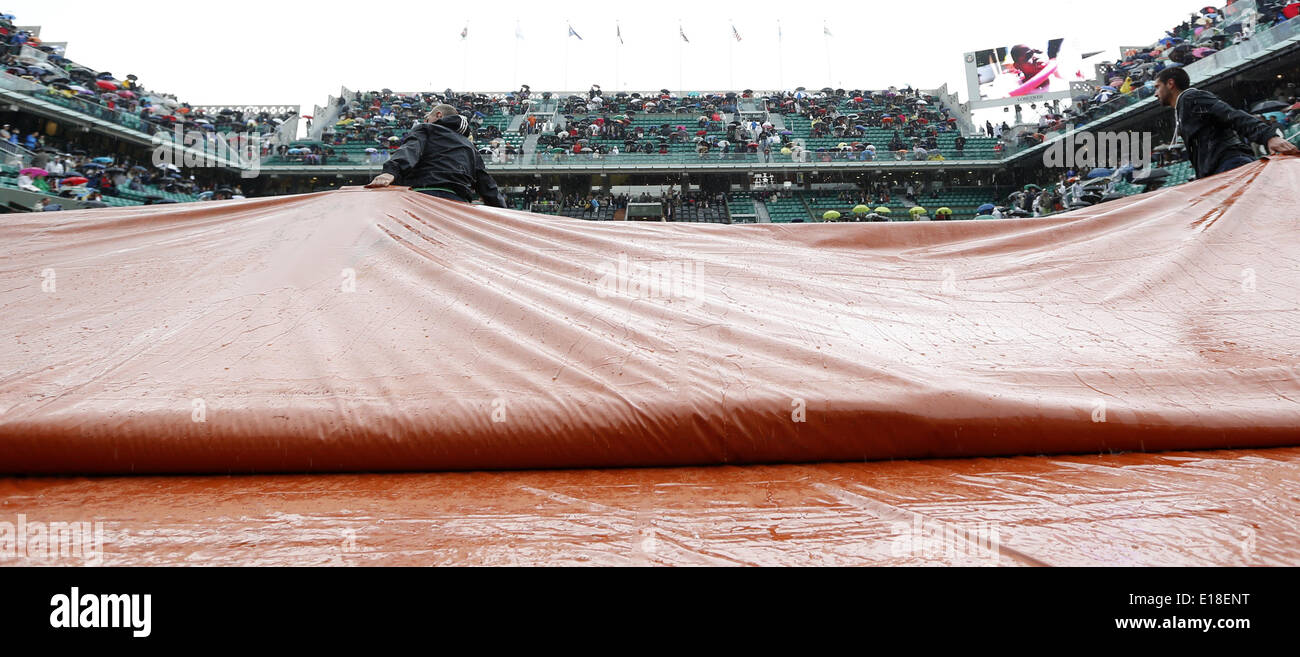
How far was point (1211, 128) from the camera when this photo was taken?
2.86 meters

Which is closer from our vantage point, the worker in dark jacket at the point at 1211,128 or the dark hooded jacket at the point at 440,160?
the worker in dark jacket at the point at 1211,128

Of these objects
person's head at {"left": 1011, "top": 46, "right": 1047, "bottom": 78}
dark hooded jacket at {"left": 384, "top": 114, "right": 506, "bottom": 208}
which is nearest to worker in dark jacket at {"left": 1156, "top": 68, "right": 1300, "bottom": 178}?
dark hooded jacket at {"left": 384, "top": 114, "right": 506, "bottom": 208}

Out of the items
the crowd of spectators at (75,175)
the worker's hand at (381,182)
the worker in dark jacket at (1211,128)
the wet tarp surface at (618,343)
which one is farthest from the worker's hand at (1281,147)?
the crowd of spectators at (75,175)

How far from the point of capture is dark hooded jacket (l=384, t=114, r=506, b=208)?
9.76 ft

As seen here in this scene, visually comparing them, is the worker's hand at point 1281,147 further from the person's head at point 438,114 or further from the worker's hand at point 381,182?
the person's head at point 438,114

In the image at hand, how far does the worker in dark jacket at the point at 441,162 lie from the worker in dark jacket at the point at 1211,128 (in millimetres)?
3590

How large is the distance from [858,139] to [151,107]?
24.2m

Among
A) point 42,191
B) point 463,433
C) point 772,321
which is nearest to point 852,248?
point 772,321

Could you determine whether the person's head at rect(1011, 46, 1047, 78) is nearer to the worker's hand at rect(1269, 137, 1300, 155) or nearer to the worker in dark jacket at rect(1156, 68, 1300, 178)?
the worker in dark jacket at rect(1156, 68, 1300, 178)

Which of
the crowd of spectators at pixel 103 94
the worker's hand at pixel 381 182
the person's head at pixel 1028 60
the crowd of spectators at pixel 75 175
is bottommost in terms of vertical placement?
the worker's hand at pixel 381 182

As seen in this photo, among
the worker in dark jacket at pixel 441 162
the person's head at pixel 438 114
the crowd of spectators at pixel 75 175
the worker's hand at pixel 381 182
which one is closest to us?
the worker's hand at pixel 381 182

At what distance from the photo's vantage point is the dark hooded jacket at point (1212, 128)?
2.71 m

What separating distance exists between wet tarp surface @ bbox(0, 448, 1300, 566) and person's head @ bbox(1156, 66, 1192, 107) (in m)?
2.85
